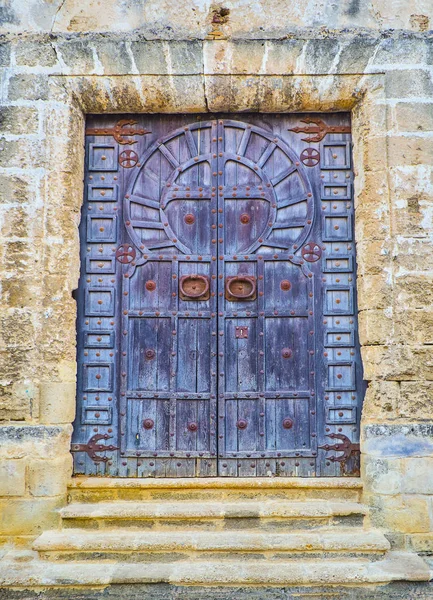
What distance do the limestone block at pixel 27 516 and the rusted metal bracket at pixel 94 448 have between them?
15.5 inches

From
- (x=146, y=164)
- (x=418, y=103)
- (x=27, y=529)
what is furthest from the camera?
(x=146, y=164)

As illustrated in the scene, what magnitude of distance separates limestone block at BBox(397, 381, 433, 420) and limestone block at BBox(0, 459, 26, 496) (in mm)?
2306

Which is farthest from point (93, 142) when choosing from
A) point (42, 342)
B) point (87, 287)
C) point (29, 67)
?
point (42, 342)

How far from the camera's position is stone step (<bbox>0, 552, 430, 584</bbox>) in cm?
297

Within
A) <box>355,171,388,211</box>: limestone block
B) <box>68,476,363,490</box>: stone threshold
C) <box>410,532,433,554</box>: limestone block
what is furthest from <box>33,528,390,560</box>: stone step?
<box>355,171,388,211</box>: limestone block

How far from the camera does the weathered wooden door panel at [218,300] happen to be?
3672 millimetres

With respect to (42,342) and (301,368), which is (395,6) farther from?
(42,342)

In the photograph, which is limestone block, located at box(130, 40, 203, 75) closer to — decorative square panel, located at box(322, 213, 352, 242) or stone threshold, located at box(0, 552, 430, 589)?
decorative square panel, located at box(322, 213, 352, 242)

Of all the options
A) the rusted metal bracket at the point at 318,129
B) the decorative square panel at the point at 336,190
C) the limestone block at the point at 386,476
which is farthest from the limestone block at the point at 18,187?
the limestone block at the point at 386,476

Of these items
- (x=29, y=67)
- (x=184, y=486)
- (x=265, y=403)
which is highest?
(x=29, y=67)

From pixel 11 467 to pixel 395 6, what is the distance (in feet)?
12.5

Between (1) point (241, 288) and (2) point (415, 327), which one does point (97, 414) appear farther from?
(2) point (415, 327)

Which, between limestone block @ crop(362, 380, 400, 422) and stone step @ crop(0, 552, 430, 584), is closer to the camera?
stone step @ crop(0, 552, 430, 584)

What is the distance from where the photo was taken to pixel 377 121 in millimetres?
3615
